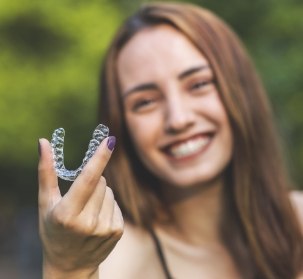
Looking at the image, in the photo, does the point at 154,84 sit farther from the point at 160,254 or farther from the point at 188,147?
the point at 160,254

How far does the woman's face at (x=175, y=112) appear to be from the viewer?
266 centimetres

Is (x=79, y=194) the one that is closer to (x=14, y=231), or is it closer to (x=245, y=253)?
(x=245, y=253)

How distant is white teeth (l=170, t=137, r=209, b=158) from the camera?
2660 mm

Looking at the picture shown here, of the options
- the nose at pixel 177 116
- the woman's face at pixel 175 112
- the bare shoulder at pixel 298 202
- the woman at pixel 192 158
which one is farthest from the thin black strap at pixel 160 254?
the bare shoulder at pixel 298 202

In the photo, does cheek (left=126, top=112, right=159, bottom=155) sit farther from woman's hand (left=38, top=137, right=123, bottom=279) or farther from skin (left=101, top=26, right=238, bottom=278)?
woman's hand (left=38, top=137, right=123, bottom=279)

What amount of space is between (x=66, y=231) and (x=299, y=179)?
583 centimetres

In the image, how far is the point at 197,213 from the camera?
2879 millimetres

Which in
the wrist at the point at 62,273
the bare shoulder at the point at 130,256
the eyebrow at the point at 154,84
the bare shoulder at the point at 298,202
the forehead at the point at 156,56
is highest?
the forehead at the point at 156,56

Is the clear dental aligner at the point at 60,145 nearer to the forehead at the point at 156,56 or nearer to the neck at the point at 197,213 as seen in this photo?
the forehead at the point at 156,56

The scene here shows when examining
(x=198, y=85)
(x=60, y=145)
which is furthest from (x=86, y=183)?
(x=198, y=85)

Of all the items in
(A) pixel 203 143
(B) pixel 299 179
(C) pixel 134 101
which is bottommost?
(B) pixel 299 179

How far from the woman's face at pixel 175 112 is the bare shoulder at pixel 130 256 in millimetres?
219

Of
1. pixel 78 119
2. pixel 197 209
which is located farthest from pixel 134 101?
pixel 78 119

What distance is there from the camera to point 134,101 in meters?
2.71
